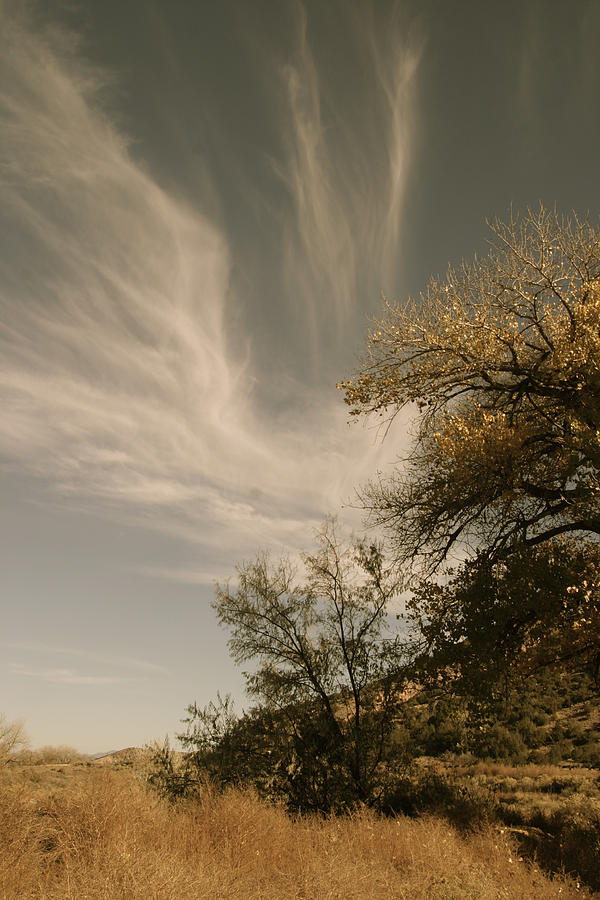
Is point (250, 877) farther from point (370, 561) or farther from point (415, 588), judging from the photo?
point (370, 561)

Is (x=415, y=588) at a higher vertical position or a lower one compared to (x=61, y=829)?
higher

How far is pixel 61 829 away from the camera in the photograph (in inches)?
306

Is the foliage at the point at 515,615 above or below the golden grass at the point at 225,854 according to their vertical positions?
above

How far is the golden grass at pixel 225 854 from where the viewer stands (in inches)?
240

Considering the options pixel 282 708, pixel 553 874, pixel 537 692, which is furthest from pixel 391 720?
pixel 537 692

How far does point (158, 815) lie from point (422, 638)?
18.9ft

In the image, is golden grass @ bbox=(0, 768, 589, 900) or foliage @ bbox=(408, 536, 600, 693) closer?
golden grass @ bbox=(0, 768, 589, 900)

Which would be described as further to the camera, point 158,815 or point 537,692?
point 537,692

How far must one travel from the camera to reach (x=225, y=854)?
7.77 m

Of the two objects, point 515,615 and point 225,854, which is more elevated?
point 515,615

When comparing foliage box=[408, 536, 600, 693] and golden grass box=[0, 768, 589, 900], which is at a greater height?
foliage box=[408, 536, 600, 693]

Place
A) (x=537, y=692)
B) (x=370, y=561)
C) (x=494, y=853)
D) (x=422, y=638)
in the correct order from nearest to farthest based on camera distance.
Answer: (x=494, y=853) → (x=422, y=638) → (x=370, y=561) → (x=537, y=692)

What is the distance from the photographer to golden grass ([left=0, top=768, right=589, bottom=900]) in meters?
6.09

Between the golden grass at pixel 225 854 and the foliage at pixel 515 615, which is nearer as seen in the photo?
the golden grass at pixel 225 854
